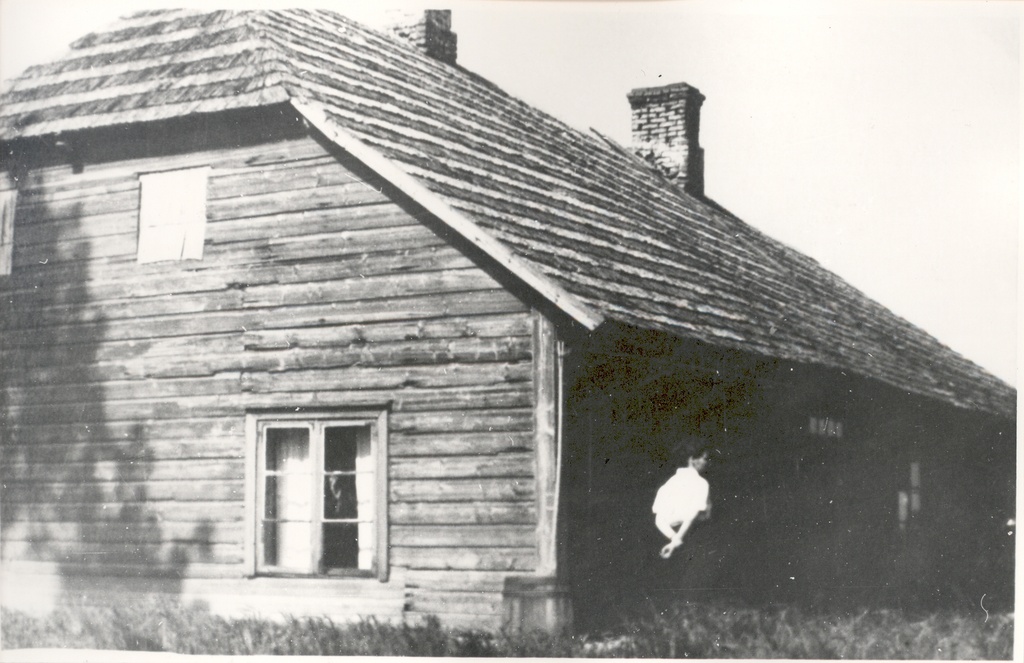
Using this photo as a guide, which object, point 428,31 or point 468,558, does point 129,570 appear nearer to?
point 468,558

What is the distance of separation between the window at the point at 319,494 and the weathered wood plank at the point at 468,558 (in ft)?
0.63

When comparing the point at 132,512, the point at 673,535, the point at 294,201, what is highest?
the point at 294,201

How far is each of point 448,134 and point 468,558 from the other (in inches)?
140

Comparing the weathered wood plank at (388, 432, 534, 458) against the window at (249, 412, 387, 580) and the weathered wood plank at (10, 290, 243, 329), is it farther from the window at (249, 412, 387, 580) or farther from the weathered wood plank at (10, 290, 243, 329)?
the weathered wood plank at (10, 290, 243, 329)

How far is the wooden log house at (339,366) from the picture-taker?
9.70 metres

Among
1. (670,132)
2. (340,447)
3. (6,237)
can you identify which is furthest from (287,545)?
(670,132)

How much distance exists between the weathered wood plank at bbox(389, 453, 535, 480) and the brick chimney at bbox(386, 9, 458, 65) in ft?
17.4

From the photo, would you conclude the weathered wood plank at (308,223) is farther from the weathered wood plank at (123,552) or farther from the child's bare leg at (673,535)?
the child's bare leg at (673,535)

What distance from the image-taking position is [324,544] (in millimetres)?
10148

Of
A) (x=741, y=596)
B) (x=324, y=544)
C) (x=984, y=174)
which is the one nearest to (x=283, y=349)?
(x=324, y=544)

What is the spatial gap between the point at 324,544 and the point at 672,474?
2.77 meters

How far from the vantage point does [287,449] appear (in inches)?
408

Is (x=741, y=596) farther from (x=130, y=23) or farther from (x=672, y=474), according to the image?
(x=130, y=23)

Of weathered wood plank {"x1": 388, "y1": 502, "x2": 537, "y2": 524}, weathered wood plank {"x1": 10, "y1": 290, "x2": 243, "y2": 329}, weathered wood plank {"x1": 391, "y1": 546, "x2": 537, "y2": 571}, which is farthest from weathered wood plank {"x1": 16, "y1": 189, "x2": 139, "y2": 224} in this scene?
weathered wood plank {"x1": 391, "y1": 546, "x2": 537, "y2": 571}
